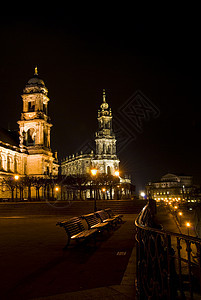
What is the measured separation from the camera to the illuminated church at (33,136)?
67750 mm

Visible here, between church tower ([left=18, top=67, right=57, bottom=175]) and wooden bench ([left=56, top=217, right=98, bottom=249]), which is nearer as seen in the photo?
wooden bench ([left=56, top=217, right=98, bottom=249])

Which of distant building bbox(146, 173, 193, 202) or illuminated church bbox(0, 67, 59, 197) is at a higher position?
illuminated church bbox(0, 67, 59, 197)

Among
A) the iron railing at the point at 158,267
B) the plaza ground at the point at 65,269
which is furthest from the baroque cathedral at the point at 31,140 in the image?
the iron railing at the point at 158,267

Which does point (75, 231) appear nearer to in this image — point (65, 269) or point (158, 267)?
point (65, 269)

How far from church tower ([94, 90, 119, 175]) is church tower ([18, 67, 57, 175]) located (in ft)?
118

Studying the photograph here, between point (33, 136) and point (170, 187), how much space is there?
10294 cm

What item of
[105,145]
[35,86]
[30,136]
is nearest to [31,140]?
Result: [30,136]

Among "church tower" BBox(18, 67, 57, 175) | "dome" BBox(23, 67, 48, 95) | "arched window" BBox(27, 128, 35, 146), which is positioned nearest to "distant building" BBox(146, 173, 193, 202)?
"church tower" BBox(18, 67, 57, 175)

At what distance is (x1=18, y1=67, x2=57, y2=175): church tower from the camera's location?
69.0 meters

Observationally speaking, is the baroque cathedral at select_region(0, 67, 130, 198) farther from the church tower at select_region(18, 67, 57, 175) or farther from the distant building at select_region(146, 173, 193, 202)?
the distant building at select_region(146, 173, 193, 202)

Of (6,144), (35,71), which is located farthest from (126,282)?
(35,71)

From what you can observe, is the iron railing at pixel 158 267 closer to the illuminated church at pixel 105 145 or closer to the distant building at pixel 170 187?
the illuminated church at pixel 105 145

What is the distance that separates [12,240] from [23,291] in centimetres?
671

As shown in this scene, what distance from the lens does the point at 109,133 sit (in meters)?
111
